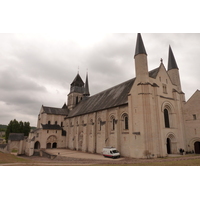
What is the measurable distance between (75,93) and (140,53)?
35381 millimetres

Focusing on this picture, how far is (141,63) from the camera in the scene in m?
23.6

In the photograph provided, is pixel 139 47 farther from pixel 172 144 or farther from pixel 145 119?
pixel 172 144

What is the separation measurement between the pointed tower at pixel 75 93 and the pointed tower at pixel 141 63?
34112 millimetres

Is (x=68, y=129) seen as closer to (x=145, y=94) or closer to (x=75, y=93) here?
(x=75, y=93)

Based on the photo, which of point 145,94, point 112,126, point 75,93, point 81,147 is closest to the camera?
point 145,94

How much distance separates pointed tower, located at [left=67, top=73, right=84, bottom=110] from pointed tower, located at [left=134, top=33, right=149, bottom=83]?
3411 centimetres

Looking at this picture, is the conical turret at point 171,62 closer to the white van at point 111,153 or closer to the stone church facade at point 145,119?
the stone church facade at point 145,119

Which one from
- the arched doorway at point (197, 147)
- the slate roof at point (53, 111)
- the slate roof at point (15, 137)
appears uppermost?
the slate roof at point (53, 111)

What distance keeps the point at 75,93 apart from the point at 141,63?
35673 millimetres

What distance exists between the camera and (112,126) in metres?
28.1

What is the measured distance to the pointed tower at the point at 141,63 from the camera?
23125 mm

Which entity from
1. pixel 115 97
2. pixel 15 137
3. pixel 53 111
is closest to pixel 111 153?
pixel 115 97

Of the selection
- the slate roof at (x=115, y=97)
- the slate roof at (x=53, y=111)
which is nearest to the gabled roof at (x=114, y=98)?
the slate roof at (x=115, y=97)

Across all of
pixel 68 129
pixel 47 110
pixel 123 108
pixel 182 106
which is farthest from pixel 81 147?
pixel 182 106
